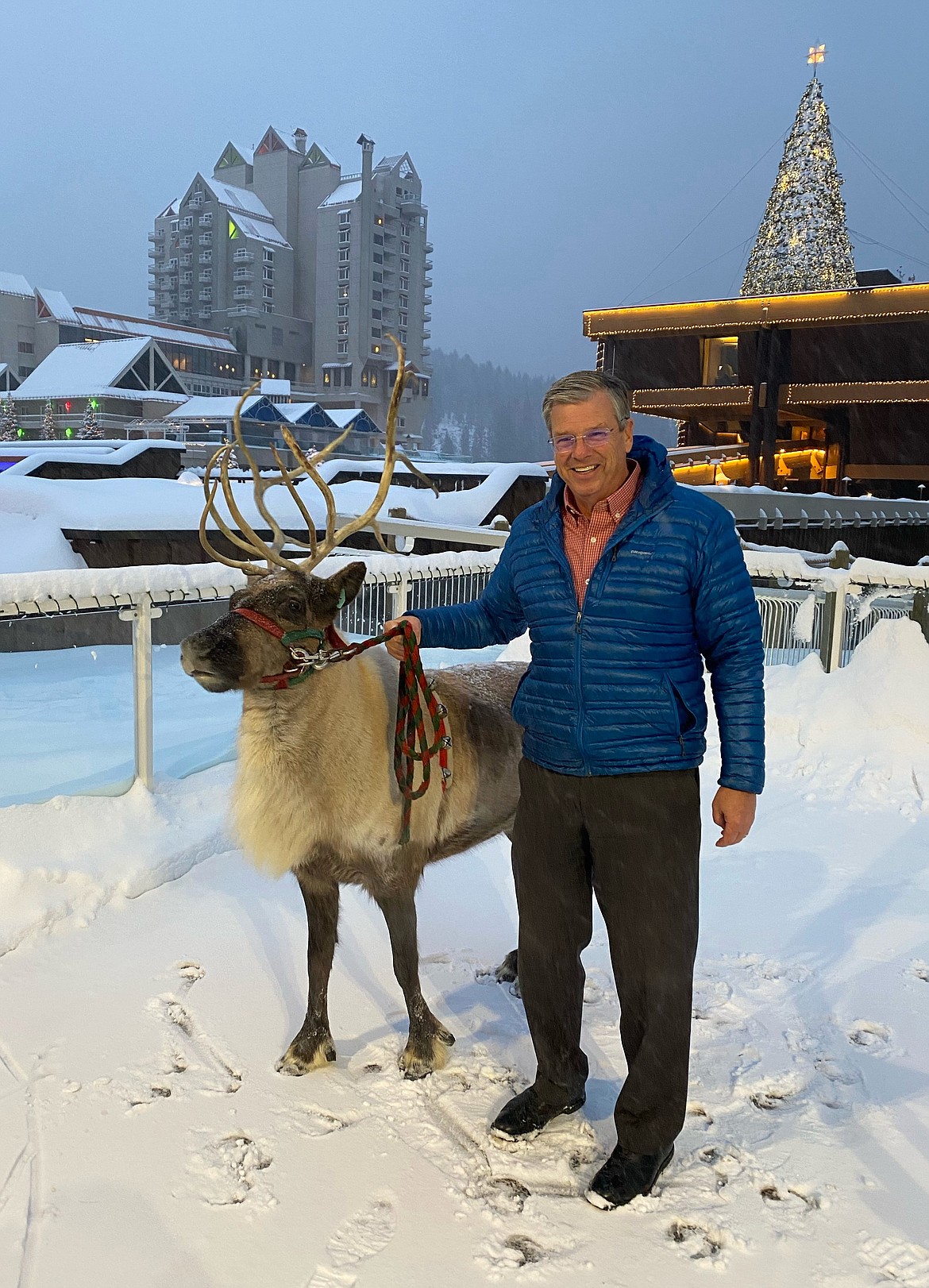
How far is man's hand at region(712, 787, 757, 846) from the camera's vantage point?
2373 millimetres

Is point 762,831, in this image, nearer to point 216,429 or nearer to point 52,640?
point 52,640

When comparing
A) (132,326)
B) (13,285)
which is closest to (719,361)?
(132,326)

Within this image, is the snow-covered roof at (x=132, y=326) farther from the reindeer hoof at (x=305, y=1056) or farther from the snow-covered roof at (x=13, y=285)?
the reindeer hoof at (x=305, y=1056)

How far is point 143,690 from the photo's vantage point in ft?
16.1

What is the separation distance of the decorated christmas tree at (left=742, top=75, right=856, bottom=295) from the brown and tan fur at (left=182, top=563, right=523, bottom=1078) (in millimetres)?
23575

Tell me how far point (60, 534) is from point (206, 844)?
21.4ft

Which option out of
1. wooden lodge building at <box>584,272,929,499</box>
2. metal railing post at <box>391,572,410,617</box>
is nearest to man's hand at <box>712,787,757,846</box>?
metal railing post at <box>391,572,410,617</box>

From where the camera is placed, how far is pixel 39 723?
473 centimetres

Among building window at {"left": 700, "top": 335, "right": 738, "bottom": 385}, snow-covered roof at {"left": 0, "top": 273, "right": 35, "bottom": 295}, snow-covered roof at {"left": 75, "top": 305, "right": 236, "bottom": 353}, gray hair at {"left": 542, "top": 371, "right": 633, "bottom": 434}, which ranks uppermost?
snow-covered roof at {"left": 0, "top": 273, "right": 35, "bottom": 295}

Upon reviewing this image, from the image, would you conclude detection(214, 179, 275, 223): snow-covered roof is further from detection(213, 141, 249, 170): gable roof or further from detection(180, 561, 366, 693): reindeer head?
detection(180, 561, 366, 693): reindeer head

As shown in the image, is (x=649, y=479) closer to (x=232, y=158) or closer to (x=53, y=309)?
(x=53, y=309)

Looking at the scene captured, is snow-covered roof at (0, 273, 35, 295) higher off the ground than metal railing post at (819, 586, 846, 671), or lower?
higher

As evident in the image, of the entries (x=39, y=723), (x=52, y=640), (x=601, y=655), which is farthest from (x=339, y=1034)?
(x=52, y=640)

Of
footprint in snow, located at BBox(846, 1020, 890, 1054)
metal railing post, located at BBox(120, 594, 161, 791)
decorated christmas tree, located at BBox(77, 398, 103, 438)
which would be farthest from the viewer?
decorated christmas tree, located at BBox(77, 398, 103, 438)
